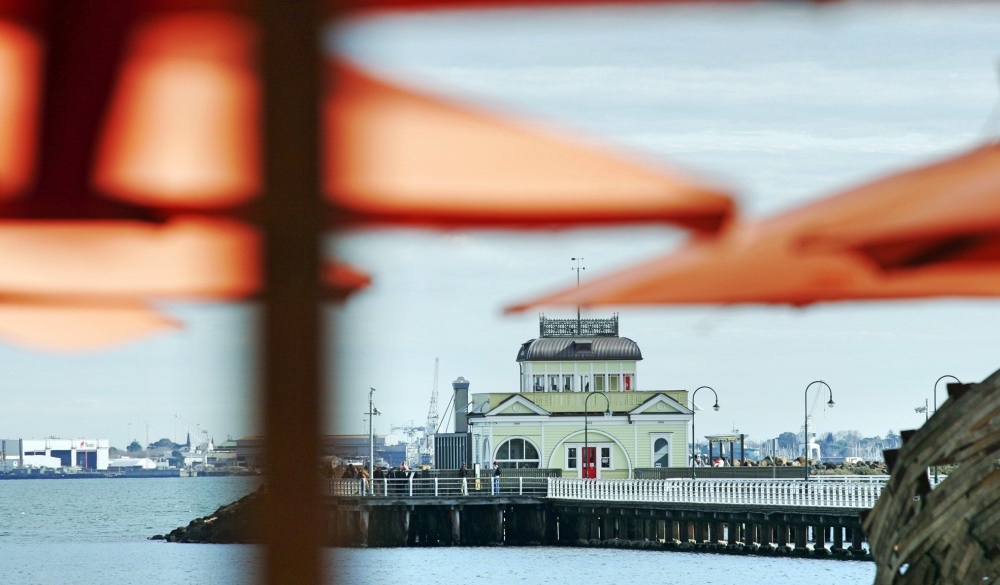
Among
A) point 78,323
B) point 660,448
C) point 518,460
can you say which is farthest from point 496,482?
point 78,323

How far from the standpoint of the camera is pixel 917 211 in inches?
Answer: 128

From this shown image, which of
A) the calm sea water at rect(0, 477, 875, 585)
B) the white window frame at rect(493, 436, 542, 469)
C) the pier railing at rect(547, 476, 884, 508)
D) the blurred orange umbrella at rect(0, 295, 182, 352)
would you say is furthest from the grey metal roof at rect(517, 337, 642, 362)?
the blurred orange umbrella at rect(0, 295, 182, 352)

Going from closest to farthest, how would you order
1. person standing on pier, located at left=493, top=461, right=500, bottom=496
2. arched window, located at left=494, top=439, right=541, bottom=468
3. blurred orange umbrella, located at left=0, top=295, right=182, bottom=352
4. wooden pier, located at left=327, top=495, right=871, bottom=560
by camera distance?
blurred orange umbrella, located at left=0, top=295, right=182, bottom=352 → wooden pier, located at left=327, top=495, right=871, bottom=560 → person standing on pier, located at left=493, top=461, right=500, bottom=496 → arched window, located at left=494, top=439, right=541, bottom=468

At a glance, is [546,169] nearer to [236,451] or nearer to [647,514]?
[236,451]

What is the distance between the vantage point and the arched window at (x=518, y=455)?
48.8 metres

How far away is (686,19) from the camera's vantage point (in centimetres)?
287

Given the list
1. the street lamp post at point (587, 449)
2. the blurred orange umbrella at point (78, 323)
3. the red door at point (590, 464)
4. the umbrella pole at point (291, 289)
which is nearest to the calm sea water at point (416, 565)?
the street lamp post at point (587, 449)

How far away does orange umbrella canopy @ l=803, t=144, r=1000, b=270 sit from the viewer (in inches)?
124

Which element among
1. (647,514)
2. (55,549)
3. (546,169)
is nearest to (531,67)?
(546,169)

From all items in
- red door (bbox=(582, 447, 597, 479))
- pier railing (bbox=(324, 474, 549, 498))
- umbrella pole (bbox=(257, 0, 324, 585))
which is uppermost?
umbrella pole (bbox=(257, 0, 324, 585))

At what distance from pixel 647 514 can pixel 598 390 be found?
34.1ft

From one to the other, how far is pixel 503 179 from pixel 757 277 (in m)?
1.02

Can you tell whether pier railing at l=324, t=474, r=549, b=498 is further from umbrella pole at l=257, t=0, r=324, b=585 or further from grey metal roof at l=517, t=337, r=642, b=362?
umbrella pole at l=257, t=0, r=324, b=585

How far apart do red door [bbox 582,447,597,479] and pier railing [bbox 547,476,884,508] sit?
3829 mm
